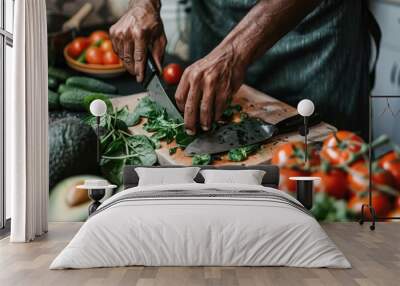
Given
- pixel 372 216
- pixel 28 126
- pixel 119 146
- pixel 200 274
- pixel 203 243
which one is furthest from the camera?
pixel 119 146

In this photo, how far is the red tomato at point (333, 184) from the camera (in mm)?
6852

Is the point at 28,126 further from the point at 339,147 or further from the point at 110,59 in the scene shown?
the point at 339,147

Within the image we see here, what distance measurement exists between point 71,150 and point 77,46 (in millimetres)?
1267

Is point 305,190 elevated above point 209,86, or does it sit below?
below

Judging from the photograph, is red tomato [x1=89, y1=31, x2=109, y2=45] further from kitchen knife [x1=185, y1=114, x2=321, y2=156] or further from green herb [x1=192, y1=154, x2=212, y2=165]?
green herb [x1=192, y1=154, x2=212, y2=165]

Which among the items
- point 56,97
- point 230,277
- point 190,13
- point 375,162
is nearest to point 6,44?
point 56,97

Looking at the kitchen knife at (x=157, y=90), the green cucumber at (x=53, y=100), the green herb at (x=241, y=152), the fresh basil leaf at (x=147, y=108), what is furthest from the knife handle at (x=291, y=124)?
the green cucumber at (x=53, y=100)

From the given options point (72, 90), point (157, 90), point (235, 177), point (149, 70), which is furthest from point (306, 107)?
point (72, 90)

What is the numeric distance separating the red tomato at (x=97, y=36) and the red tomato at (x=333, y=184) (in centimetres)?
300

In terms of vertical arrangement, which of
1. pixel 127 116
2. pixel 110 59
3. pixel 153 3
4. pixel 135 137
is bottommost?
pixel 135 137

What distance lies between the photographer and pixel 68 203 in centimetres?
695

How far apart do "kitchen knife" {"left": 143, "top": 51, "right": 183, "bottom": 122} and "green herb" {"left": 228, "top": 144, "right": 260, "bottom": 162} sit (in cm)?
72

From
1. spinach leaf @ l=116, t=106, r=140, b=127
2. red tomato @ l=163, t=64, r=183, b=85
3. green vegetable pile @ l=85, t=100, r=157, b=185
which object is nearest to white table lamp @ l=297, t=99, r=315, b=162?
red tomato @ l=163, t=64, r=183, b=85

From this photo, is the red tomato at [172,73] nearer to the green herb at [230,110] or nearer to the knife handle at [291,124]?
the green herb at [230,110]
